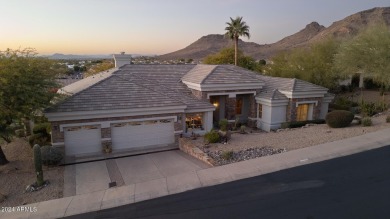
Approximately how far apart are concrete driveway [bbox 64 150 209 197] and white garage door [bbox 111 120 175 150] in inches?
44.2

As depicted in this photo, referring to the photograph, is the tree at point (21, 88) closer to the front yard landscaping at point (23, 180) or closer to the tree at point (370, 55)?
the front yard landscaping at point (23, 180)

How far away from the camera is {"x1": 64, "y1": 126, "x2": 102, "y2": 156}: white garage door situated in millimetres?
16961

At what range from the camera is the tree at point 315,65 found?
110ft

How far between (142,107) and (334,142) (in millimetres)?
11722

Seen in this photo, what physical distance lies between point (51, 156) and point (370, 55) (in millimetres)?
27476

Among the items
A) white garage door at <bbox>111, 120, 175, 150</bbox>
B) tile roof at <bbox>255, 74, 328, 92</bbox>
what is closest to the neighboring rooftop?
white garage door at <bbox>111, 120, 175, 150</bbox>

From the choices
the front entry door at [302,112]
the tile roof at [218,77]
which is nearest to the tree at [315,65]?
the front entry door at [302,112]

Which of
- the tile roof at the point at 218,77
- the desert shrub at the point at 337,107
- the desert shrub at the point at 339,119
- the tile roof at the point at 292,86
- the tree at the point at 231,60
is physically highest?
the tree at the point at 231,60

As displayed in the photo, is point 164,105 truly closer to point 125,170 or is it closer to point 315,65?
point 125,170

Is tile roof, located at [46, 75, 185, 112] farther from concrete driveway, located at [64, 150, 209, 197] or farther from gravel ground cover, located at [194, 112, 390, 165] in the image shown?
gravel ground cover, located at [194, 112, 390, 165]

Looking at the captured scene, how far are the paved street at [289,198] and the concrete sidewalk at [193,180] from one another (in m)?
0.51

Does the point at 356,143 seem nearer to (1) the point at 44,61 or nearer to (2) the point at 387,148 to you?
(2) the point at 387,148

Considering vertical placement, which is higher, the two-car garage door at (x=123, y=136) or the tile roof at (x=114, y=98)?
the tile roof at (x=114, y=98)

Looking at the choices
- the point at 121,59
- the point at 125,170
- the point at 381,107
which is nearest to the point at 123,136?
the point at 125,170
